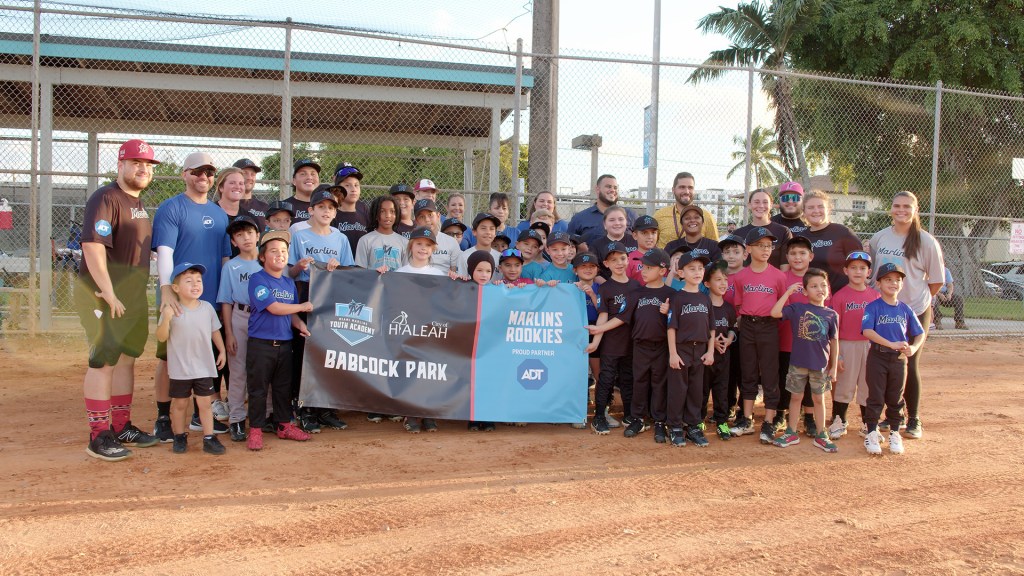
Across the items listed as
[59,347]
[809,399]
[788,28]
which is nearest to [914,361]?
[809,399]

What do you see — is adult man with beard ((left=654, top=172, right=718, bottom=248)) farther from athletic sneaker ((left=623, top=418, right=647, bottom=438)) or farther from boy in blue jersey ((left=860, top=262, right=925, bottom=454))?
athletic sneaker ((left=623, top=418, right=647, bottom=438))

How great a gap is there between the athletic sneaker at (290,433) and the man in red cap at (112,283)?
1.04 m

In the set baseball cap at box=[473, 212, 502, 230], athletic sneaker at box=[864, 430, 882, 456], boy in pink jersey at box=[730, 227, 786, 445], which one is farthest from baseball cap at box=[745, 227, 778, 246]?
baseball cap at box=[473, 212, 502, 230]

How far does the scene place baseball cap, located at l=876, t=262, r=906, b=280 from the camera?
18.6ft

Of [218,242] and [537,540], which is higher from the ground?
[218,242]

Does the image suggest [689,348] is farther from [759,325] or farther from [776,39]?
[776,39]

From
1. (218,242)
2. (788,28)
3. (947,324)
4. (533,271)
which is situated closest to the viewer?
(218,242)

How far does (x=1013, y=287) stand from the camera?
72.4 ft

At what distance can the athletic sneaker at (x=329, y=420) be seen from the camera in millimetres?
5898

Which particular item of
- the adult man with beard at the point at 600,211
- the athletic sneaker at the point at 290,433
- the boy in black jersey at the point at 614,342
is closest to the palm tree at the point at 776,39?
the adult man with beard at the point at 600,211

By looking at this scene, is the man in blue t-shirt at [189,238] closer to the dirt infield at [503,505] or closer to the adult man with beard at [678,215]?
the dirt infield at [503,505]

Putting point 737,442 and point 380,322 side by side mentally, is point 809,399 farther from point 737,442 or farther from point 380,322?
point 380,322

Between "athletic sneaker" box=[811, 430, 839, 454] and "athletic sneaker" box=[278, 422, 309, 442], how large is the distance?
12.9ft

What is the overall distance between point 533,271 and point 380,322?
1444 millimetres
